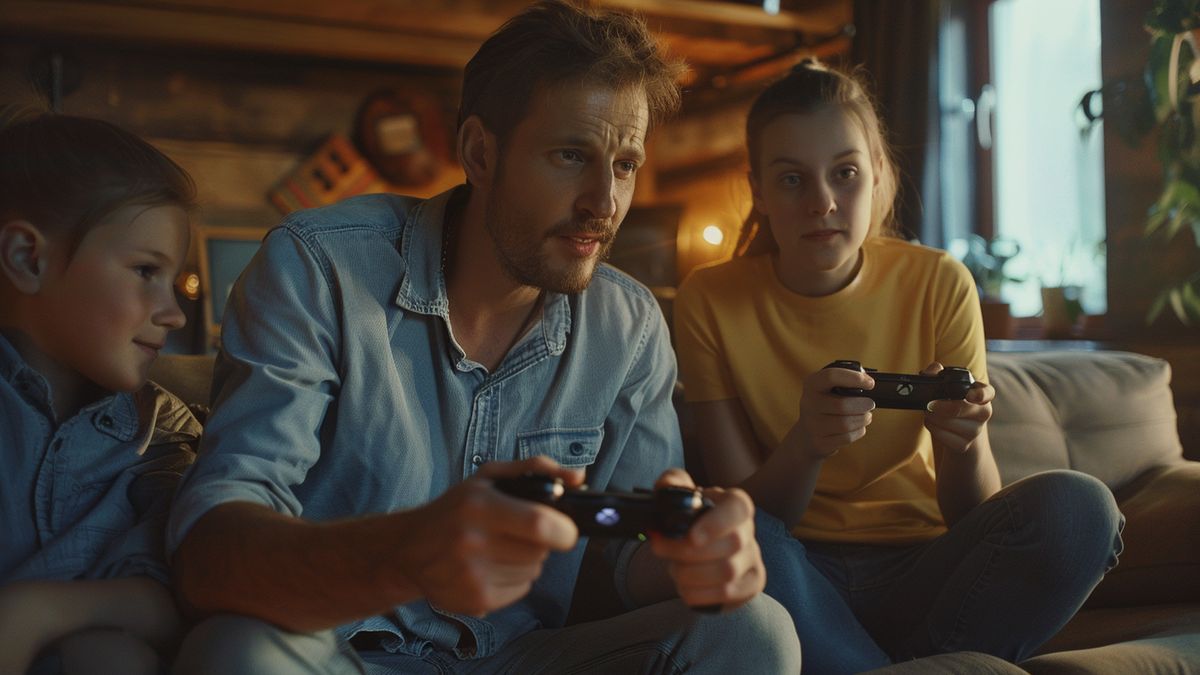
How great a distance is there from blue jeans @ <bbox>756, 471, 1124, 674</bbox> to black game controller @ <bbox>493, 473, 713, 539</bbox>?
1.85ft

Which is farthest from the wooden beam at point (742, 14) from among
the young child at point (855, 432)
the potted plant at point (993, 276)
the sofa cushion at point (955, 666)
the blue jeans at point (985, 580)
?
the sofa cushion at point (955, 666)

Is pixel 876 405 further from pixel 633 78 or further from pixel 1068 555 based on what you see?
pixel 633 78

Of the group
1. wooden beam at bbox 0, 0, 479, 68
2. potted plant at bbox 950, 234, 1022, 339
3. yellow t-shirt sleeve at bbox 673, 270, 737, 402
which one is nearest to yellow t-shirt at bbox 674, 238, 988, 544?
yellow t-shirt sleeve at bbox 673, 270, 737, 402

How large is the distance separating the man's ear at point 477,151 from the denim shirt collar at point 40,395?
1.66 feet

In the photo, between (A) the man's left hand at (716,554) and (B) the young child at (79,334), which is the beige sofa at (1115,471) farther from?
(A) the man's left hand at (716,554)

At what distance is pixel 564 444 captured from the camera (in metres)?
1.35

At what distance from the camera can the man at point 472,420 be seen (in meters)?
0.84

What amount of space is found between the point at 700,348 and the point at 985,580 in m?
0.53

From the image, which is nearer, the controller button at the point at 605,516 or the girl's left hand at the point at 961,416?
the controller button at the point at 605,516

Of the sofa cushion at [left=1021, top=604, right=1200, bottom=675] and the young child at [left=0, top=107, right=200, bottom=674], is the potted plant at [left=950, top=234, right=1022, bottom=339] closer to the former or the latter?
the sofa cushion at [left=1021, top=604, right=1200, bottom=675]

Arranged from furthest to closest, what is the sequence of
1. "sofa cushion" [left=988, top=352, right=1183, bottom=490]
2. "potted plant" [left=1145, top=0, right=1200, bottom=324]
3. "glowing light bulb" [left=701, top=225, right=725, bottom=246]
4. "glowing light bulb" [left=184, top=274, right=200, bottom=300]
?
1. "glowing light bulb" [left=184, top=274, right=200, bottom=300]
2. "glowing light bulb" [left=701, top=225, right=725, bottom=246]
3. "potted plant" [left=1145, top=0, right=1200, bottom=324]
4. "sofa cushion" [left=988, top=352, right=1183, bottom=490]

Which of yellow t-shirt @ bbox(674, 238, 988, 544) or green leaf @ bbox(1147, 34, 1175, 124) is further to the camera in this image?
green leaf @ bbox(1147, 34, 1175, 124)

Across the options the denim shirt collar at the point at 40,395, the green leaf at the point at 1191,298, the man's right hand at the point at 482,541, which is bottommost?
the green leaf at the point at 1191,298

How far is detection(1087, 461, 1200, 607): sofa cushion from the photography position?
1681mm
